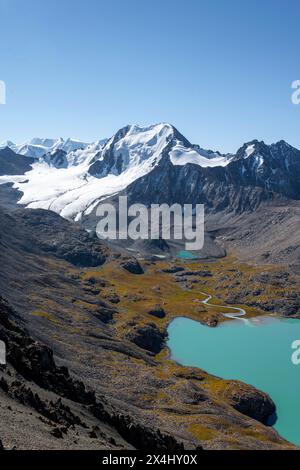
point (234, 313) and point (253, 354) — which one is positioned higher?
point (234, 313)

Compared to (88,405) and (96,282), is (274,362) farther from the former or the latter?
(96,282)

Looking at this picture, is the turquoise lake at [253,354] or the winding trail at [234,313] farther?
the winding trail at [234,313]

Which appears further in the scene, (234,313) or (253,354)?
(234,313)

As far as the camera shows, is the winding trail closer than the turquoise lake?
No

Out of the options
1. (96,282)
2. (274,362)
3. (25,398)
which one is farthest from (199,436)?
(96,282)

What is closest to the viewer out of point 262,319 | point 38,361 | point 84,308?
point 38,361

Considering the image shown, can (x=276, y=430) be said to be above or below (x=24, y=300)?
below

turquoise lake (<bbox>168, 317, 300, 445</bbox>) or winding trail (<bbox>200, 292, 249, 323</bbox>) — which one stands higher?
winding trail (<bbox>200, 292, 249, 323</bbox>)

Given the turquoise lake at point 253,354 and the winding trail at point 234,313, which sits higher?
the winding trail at point 234,313
